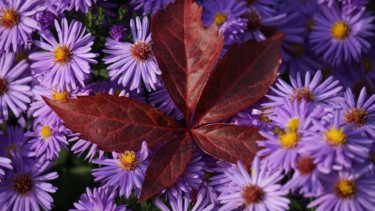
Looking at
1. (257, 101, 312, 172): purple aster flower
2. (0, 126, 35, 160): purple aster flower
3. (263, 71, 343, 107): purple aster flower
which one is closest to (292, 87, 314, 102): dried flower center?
(263, 71, 343, 107): purple aster flower

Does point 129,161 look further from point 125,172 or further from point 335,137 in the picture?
point 335,137

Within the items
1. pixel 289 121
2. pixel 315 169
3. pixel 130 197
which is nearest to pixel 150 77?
pixel 130 197

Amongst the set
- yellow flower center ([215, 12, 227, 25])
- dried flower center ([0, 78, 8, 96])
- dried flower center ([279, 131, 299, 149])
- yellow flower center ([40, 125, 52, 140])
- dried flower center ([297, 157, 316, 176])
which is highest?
yellow flower center ([215, 12, 227, 25])

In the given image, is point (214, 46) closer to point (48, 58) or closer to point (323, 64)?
point (48, 58)

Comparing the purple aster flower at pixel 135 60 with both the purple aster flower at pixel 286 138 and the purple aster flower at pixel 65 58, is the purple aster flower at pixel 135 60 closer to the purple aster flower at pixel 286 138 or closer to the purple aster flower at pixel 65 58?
the purple aster flower at pixel 65 58

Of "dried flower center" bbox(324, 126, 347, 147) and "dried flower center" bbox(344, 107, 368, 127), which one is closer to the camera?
"dried flower center" bbox(324, 126, 347, 147)

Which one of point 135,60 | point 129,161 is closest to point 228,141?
point 129,161

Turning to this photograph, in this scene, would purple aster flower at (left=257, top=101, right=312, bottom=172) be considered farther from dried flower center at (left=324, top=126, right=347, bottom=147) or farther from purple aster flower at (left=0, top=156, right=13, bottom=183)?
purple aster flower at (left=0, top=156, right=13, bottom=183)
